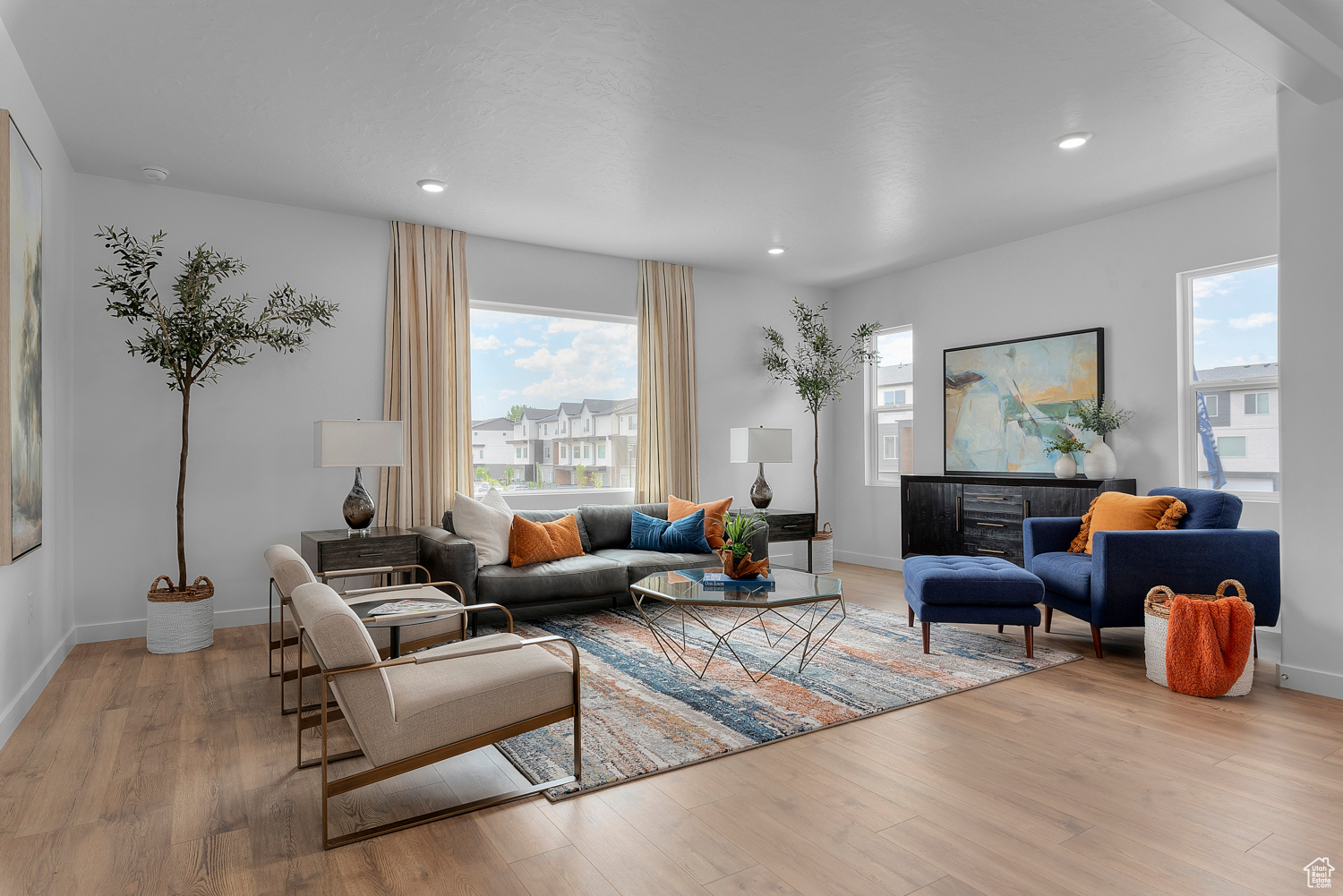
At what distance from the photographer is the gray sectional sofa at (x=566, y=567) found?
187 inches

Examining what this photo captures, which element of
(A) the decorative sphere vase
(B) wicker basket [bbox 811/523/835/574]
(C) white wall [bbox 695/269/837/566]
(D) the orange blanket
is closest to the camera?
(D) the orange blanket

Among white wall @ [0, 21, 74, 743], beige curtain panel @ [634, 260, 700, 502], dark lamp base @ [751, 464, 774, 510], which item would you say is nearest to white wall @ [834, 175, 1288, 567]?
dark lamp base @ [751, 464, 774, 510]

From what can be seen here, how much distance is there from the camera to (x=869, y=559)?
750 cm

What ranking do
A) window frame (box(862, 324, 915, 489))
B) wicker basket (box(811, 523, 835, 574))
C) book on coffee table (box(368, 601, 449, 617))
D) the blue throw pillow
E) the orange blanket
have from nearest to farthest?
book on coffee table (box(368, 601, 449, 617)) → the orange blanket → the blue throw pillow → wicker basket (box(811, 523, 835, 574)) → window frame (box(862, 324, 915, 489))

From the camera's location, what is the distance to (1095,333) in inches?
221

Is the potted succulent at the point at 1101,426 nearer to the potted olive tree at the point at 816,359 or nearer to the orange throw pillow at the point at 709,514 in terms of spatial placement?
the potted olive tree at the point at 816,359

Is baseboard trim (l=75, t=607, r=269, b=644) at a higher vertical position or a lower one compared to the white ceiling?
lower

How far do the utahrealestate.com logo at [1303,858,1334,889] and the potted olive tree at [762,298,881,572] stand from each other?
519 centimetres

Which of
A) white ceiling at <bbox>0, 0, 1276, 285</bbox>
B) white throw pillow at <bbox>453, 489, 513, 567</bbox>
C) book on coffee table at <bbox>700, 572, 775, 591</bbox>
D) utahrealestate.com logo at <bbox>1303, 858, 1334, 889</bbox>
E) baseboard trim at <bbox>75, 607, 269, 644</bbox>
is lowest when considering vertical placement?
utahrealestate.com logo at <bbox>1303, 858, 1334, 889</bbox>

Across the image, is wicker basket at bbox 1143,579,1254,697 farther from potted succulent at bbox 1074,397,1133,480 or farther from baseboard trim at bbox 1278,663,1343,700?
potted succulent at bbox 1074,397,1133,480

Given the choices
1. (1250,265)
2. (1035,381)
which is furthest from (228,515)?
(1250,265)

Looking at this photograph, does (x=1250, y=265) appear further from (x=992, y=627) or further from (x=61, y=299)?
(x=61, y=299)

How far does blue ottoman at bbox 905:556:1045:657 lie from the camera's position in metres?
4.07

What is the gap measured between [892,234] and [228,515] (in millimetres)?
5342
